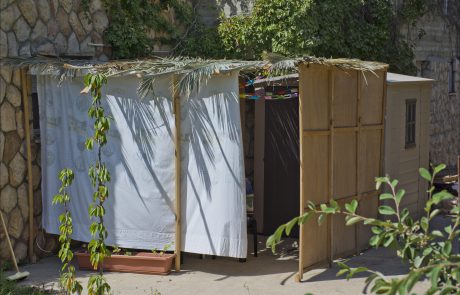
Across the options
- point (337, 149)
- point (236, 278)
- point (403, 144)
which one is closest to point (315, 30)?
point (403, 144)

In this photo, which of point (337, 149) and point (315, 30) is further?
point (315, 30)

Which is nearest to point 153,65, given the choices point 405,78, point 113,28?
point 113,28

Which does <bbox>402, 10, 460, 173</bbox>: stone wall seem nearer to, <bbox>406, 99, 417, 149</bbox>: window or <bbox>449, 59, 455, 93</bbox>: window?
<bbox>449, 59, 455, 93</bbox>: window

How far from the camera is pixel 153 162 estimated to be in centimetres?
855

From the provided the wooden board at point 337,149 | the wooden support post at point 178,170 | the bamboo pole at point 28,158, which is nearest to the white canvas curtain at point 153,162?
the wooden support post at point 178,170

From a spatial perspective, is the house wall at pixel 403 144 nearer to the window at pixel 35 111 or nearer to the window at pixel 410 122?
the window at pixel 410 122

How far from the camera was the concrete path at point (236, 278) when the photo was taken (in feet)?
25.6

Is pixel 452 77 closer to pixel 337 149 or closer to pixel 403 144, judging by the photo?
pixel 403 144

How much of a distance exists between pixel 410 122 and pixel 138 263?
463cm

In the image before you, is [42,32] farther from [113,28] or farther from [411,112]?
[411,112]

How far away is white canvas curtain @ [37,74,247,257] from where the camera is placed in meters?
8.14

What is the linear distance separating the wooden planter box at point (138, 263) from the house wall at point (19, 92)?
78 centimetres

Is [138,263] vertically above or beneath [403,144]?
beneath

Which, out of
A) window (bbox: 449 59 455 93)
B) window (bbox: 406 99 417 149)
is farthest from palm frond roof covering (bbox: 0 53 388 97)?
window (bbox: 449 59 455 93)
